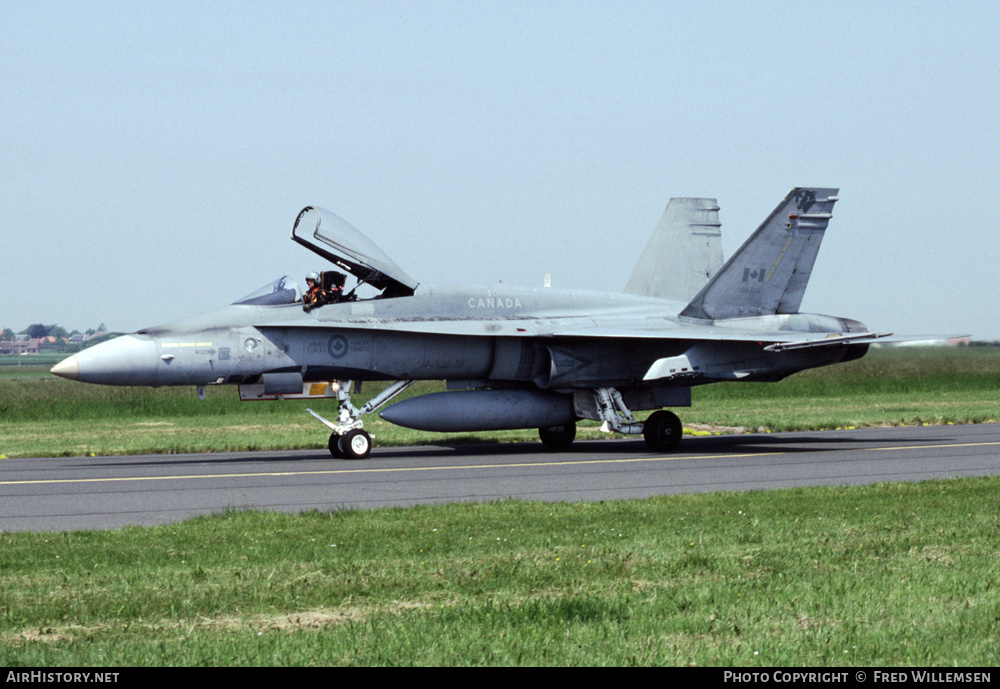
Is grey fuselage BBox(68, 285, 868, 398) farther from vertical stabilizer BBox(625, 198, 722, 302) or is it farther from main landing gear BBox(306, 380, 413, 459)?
vertical stabilizer BBox(625, 198, 722, 302)

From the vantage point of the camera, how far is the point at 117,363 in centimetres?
1603

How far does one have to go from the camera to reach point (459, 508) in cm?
Result: 1118

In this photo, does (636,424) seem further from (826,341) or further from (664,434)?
(826,341)

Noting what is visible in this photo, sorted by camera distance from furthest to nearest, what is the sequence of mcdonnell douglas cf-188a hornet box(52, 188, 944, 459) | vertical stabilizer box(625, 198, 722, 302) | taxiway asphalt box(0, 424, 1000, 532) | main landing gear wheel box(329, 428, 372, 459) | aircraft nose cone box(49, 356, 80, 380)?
1. vertical stabilizer box(625, 198, 722, 302)
2. main landing gear wheel box(329, 428, 372, 459)
3. mcdonnell douglas cf-188a hornet box(52, 188, 944, 459)
4. aircraft nose cone box(49, 356, 80, 380)
5. taxiway asphalt box(0, 424, 1000, 532)

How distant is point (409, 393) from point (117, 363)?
62.6 ft

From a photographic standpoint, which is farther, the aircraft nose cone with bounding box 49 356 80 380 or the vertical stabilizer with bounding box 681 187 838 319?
the vertical stabilizer with bounding box 681 187 838 319

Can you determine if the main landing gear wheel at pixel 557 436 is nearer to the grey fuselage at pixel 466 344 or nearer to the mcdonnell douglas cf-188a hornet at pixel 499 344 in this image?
the mcdonnell douglas cf-188a hornet at pixel 499 344

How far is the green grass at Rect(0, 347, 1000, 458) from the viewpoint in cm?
2227

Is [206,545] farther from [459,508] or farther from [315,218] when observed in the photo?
[315,218]

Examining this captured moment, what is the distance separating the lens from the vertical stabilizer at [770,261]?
2080 centimetres

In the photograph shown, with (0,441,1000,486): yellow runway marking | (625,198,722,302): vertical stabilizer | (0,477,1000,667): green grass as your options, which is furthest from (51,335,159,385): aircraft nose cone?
(625,198,722,302): vertical stabilizer

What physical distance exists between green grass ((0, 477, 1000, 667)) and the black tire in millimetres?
7036

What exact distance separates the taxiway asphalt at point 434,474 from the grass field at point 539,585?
1.39 meters
